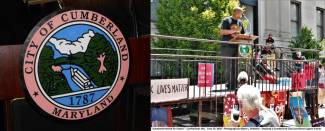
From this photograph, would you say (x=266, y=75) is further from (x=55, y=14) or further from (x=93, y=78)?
(x=55, y=14)

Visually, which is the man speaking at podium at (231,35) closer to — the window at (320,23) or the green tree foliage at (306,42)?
the green tree foliage at (306,42)

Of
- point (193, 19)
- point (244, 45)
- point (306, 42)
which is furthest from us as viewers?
point (306, 42)

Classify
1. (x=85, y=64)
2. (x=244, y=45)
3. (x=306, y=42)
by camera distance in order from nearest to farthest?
(x=85, y=64), (x=244, y=45), (x=306, y=42)

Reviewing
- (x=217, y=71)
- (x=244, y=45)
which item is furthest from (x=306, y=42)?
(x=217, y=71)

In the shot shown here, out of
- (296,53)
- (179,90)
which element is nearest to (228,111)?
(179,90)

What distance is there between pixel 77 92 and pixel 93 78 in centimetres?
5

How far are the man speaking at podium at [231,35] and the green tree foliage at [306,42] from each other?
296 millimetres

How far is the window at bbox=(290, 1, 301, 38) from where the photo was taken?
1705 mm

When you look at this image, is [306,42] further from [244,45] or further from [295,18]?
[244,45]

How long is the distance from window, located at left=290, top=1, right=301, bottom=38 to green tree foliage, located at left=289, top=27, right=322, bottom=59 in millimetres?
21

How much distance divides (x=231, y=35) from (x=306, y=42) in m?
0.44

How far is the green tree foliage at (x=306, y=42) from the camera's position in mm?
1741

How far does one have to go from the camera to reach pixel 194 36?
1.47 meters

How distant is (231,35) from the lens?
1.53 m
